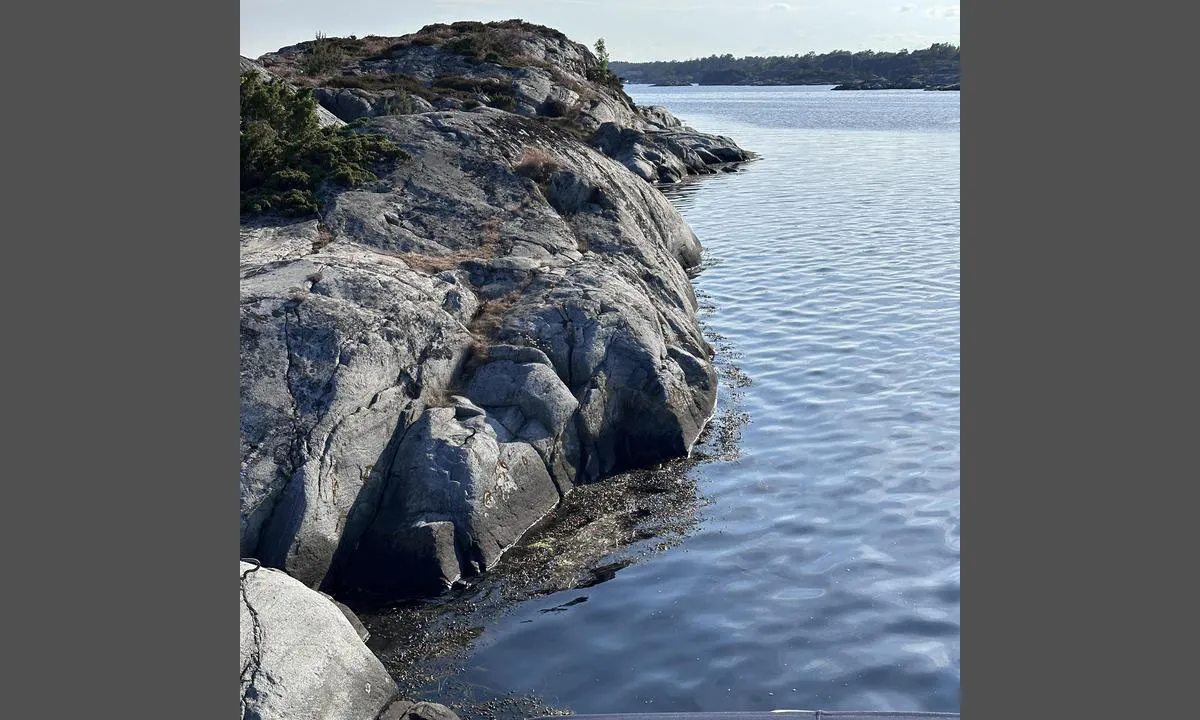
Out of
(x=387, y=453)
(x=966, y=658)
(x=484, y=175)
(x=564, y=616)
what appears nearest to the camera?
(x=966, y=658)

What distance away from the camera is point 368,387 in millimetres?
14891

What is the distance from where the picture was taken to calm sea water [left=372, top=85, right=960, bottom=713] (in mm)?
11031

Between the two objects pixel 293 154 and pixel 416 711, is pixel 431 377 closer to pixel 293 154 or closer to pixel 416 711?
pixel 416 711

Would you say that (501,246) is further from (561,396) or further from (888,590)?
(888,590)

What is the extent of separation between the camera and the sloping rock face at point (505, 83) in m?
45.9

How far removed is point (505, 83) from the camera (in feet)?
180

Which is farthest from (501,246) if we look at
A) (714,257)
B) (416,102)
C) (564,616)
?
(416,102)

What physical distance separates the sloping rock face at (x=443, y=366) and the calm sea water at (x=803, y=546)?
5.64ft

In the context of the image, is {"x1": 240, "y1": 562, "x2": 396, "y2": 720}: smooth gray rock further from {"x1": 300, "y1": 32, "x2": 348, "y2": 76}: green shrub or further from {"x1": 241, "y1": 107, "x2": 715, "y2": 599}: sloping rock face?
{"x1": 300, "y1": 32, "x2": 348, "y2": 76}: green shrub

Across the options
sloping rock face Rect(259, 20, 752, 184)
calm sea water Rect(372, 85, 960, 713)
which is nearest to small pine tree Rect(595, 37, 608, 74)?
sloping rock face Rect(259, 20, 752, 184)

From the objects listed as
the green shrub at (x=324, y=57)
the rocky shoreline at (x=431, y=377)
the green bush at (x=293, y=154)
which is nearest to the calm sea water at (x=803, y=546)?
the rocky shoreline at (x=431, y=377)

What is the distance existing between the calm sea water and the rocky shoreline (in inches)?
59.1

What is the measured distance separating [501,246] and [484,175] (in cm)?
306

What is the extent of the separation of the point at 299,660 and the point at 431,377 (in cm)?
651
